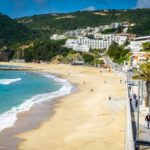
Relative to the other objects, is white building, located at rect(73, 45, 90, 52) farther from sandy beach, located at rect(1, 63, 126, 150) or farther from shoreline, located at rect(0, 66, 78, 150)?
sandy beach, located at rect(1, 63, 126, 150)

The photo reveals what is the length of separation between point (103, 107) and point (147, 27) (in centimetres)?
13719

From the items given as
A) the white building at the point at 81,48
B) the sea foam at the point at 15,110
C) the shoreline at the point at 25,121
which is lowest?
the shoreline at the point at 25,121

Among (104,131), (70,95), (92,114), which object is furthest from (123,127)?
(70,95)

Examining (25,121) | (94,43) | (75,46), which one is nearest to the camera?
(25,121)

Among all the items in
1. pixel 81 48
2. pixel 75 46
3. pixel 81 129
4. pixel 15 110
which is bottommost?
pixel 81 129

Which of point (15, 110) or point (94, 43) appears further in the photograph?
point (94, 43)

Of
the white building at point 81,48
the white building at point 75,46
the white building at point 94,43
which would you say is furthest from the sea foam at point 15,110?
the white building at point 94,43

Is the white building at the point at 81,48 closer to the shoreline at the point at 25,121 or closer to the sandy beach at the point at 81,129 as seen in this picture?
the shoreline at the point at 25,121

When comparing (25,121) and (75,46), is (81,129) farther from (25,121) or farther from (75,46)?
(75,46)

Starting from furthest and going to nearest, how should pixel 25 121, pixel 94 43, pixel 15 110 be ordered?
pixel 94 43 < pixel 15 110 < pixel 25 121

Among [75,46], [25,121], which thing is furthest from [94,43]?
[25,121]

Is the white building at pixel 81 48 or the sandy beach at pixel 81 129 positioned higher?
the white building at pixel 81 48

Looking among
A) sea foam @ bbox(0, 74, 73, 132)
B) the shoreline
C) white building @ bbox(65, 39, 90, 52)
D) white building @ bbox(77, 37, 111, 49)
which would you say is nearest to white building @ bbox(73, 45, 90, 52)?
white building @ bbox(65, 39, 90, 52)

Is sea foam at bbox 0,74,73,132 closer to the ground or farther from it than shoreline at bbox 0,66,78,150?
farther from it
